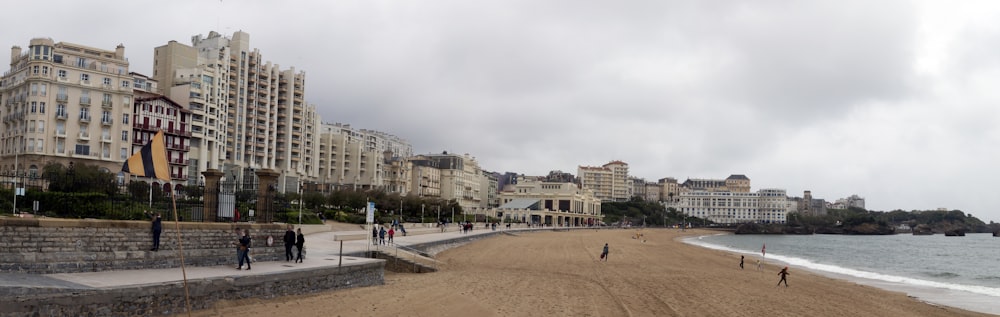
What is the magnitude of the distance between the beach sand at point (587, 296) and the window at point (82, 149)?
44.1 metres

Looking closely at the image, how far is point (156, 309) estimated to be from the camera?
13031mm

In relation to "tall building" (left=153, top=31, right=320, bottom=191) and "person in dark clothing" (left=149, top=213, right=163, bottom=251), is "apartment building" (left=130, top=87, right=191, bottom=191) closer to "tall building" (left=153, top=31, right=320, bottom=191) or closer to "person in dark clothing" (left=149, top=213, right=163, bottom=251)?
"tall building" (left=153, top=31, right=320, bottom=191)

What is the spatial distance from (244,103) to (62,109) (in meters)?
28.1

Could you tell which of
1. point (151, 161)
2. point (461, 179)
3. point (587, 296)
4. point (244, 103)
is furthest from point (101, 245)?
Answer: point (461, 179)

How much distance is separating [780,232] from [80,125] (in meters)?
156

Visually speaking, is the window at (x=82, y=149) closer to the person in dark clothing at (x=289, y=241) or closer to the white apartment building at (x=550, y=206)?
the person in dark clothing at (x=289, y=241)

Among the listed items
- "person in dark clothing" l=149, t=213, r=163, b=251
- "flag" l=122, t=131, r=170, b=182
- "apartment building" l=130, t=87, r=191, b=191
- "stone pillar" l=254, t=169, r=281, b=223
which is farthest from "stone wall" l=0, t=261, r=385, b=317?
"apartment building" l=130, t=87, r=191, b=191

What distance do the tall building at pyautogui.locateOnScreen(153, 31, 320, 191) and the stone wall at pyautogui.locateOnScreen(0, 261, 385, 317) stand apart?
64.1m

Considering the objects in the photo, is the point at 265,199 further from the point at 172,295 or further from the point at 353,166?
the point at 353,166

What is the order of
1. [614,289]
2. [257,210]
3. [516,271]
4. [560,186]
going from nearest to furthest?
[257,210] < [614,289] < [516,271] < [560,186]

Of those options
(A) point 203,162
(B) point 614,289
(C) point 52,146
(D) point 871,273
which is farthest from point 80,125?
(D) point 871,273

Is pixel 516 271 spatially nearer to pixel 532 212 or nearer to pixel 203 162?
pixel 203 162

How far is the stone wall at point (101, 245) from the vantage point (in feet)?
42.9

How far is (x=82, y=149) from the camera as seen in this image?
61.1m
